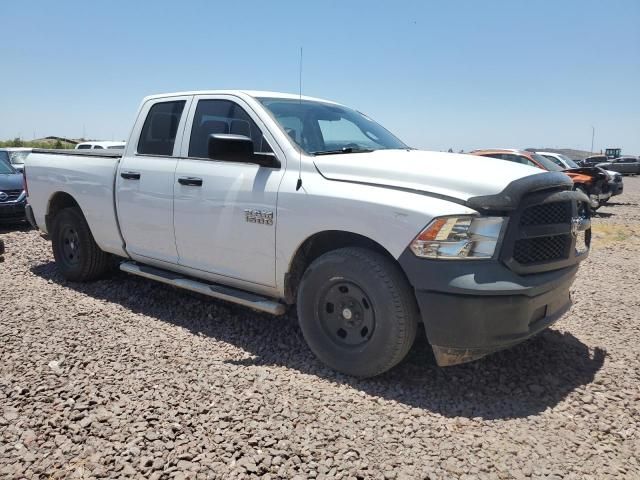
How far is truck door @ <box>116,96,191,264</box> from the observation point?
4.49m

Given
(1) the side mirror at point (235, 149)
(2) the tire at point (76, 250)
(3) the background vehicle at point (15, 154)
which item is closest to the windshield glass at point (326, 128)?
(1) the side mirror at point (235, 149)

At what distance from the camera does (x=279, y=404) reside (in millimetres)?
3062

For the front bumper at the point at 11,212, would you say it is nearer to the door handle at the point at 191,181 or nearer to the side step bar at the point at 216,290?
the side step bar at the point at 216,290

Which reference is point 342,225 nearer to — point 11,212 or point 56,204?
point 56,204

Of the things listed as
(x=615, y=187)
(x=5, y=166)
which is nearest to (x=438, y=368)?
(x=5, y=166)

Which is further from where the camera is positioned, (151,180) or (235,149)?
(151,180)

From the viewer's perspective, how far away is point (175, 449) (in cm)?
261

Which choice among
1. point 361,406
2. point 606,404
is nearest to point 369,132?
point 361,406

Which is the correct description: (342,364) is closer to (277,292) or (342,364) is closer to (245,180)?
(277,292)

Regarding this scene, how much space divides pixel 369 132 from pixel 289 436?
2804 millimetres

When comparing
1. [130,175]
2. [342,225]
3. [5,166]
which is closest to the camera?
[342,225]

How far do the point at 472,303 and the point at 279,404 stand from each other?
4.20 ft

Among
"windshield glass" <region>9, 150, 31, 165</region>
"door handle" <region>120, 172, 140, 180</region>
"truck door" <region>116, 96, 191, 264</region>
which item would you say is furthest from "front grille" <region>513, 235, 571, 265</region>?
"windshield glass" <region>9, 150, 31, 165</region>

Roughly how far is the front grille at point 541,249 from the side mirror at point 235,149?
177cm
